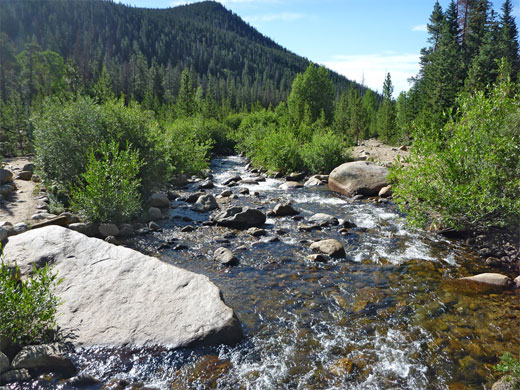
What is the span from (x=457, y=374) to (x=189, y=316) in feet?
18.0

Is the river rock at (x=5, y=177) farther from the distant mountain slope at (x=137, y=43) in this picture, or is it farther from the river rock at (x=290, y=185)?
the distant mountain slope at (x=137, y=43)

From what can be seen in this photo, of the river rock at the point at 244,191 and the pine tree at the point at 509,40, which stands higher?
the pine tree at the point at 509,40

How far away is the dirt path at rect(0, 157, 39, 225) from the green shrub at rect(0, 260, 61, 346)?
8.13 meters

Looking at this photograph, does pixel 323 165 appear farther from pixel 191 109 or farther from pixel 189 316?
pixel 191 109

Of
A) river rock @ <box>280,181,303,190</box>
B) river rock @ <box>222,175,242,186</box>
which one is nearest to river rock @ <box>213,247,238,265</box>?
river rock @ <box>280,181,303,190</box>

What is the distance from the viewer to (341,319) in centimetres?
791

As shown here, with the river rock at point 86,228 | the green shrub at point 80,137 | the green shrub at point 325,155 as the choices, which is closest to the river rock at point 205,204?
the green shrub at point 80,137

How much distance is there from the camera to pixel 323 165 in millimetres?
27188

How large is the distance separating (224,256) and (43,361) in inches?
241

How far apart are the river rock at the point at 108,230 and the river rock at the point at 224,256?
4576 mm

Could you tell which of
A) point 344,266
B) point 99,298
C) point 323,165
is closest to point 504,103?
point 344,266

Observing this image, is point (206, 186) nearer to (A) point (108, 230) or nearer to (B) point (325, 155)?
(B) point (325, 155)

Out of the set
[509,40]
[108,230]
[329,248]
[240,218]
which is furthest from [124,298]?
[509,40]

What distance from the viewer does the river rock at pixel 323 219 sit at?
15000mm
